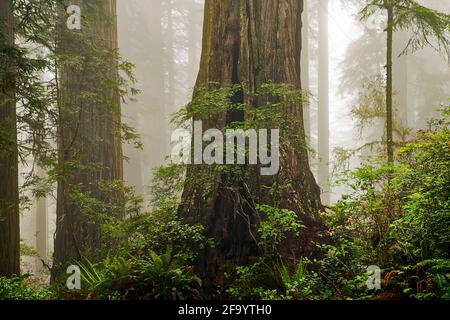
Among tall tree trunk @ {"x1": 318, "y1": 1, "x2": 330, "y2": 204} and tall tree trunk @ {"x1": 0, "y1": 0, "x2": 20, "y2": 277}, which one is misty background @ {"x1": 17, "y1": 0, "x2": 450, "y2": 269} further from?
tall tree trunk @ {"x1": 0, "y1": 0, "x2": 20, "y2": 277}

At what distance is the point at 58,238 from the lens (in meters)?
8.34

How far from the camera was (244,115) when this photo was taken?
589 cm

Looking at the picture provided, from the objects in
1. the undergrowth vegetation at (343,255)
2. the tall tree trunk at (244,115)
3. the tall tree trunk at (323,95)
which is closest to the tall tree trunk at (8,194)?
the undergrowth vegetation at (343,255)

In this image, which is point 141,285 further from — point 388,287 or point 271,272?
point 388,287

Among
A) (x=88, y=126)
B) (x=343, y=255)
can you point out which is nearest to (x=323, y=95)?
(x=88, y=126)

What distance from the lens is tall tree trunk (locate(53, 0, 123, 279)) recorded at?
7.67 metres

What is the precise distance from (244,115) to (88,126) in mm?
4187

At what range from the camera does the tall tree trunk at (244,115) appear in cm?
587

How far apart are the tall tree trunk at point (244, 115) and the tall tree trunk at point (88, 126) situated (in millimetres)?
2025

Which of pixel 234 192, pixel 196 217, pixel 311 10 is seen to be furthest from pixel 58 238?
pixel 311 10

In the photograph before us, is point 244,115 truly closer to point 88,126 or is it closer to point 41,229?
point 88,126

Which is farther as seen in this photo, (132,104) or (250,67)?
(132,104)

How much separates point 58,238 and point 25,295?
2888 mm
